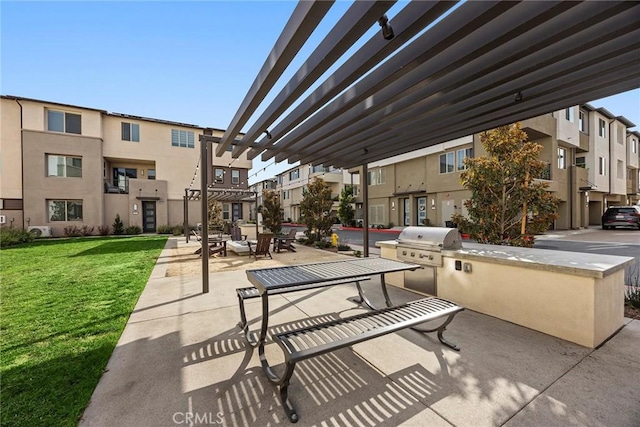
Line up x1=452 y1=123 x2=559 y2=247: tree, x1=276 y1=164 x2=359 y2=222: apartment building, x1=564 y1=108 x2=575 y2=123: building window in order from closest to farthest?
x1=452 y1=123 x2=559 y2=247: tree
x1=564 y1=108 x2=575 y2=123: building window
x1=276 y1=164 x2=359 y2=222: apartment building

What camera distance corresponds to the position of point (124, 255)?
1098 centimetres

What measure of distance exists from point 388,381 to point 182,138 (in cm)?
2862

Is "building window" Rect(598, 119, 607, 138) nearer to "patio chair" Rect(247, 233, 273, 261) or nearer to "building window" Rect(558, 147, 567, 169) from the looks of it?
"building window" Rect(558, 147, 567, 169)

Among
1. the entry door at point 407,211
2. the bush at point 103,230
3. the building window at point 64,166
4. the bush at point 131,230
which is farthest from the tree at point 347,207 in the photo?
the building window at point 64,166

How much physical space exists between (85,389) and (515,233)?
819cm

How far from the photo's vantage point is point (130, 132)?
23.6 meters

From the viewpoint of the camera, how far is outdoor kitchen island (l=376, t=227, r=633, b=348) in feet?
10.7

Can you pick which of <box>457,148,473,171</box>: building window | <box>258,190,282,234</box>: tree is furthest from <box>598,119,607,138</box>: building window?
<box>258,190,282,234</box>: tree

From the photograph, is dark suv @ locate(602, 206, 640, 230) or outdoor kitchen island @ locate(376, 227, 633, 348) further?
dark suv @ locate(602, 206, 640, 230)

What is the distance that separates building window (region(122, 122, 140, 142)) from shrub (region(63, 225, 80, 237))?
27.0 ft

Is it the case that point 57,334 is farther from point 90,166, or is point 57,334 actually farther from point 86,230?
point 90,166

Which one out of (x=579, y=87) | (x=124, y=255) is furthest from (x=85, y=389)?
(x=124, y=255)

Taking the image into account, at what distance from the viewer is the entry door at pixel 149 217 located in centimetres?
2406

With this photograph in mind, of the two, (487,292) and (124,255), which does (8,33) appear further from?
(487,292)
